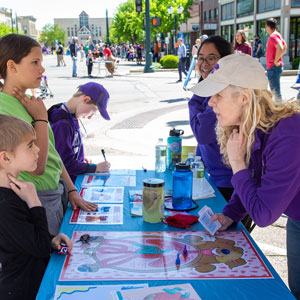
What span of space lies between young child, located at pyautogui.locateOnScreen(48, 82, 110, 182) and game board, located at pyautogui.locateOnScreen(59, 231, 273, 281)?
1.14 metres

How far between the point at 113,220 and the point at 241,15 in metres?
36.6

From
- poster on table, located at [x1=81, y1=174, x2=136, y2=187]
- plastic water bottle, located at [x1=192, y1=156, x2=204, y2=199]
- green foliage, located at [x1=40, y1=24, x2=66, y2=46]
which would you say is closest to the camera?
plastic water bottle, located at [x1=192, y1=156, x2=204, y2=199]

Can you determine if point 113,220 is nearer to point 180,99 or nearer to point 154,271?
point 154,271

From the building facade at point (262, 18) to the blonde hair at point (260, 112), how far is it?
2032 centimetres

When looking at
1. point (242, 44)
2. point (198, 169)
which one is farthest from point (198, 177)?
point (242, 44)

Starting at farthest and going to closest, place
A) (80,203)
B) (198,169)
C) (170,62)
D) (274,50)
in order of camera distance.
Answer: (170,62) → (274,50) → (198,169) → (80,203)

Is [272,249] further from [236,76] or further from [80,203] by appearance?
[236,76]

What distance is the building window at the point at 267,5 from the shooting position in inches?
1107

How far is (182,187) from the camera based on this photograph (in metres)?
2.46

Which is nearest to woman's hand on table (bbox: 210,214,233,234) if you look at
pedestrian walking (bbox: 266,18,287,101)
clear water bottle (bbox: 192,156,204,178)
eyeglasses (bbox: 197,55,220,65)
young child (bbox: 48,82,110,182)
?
clear water bottle (bbox: 192,156,204,178)

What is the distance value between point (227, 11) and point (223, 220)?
136 feet

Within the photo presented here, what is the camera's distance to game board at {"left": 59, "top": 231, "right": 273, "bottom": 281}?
5.73 ft

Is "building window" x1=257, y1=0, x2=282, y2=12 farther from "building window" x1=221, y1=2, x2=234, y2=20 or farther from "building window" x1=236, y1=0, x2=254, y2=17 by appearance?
"building window" x1=221, y1=2, x2=234, y2=20

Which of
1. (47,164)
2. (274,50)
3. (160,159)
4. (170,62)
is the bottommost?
(160,159)
